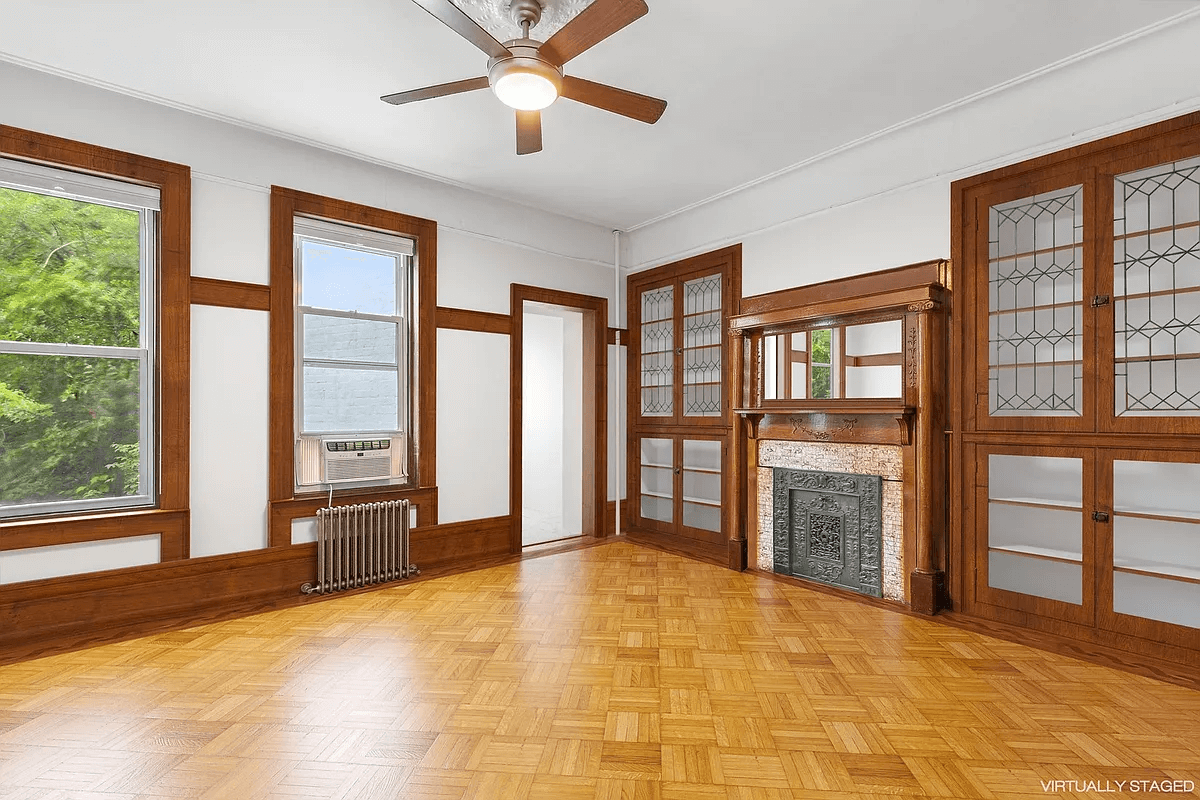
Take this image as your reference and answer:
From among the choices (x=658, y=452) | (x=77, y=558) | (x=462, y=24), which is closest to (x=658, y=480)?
(x=658, y=452)

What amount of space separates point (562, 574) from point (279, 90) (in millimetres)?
3817

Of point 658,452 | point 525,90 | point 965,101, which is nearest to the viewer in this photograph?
point 525,90

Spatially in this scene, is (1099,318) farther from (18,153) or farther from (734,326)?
(18,153)

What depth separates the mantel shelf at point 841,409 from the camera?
4.07m

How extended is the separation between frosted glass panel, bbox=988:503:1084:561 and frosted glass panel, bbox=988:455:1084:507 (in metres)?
0.07

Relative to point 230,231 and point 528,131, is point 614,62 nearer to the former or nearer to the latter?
point 528,131

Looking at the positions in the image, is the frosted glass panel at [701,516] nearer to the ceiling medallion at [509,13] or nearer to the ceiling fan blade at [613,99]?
the ceiling fan blade at [613,99]

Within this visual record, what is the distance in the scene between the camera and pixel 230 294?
4.09 meters

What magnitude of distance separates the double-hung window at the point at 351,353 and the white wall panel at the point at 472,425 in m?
0.33

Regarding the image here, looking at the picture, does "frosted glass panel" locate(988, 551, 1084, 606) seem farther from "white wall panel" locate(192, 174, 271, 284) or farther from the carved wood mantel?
"white wall panel" locate(192, 174, 271, 284)

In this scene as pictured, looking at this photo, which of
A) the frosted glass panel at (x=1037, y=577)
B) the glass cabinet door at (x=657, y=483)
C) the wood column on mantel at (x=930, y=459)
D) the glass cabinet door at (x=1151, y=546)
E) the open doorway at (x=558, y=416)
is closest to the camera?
the glass cabinet door at (x=1151, y=546)

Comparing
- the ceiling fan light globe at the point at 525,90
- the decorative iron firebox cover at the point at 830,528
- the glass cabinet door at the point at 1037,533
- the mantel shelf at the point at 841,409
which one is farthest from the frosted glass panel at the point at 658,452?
the ceiling fan light globe at the point at 525,90

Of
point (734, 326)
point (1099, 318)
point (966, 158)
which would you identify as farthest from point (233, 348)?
point (1099, 318)

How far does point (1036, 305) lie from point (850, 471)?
1.55m
